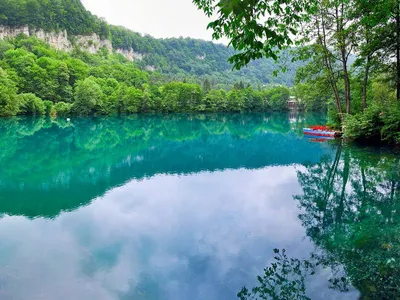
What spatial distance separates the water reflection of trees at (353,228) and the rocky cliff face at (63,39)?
360ft

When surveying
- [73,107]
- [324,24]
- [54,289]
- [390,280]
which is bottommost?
[54,289]

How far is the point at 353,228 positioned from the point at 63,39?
121 meters

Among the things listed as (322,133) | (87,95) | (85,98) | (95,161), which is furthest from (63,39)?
(322,133)

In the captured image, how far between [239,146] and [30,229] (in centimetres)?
1947

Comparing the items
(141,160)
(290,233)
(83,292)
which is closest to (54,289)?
(83,292)

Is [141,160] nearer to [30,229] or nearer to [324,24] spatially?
[30,229]

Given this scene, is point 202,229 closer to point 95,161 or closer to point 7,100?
point 95,161

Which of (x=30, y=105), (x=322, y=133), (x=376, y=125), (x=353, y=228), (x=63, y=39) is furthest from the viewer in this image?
(x=63, y=39)

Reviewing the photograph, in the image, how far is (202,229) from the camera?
8508mm

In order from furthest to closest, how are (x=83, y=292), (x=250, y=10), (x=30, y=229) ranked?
(x=30, y=229)
(x=83, y=292)
(x=250, y=10)

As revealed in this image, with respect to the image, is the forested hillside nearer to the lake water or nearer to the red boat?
the red boat

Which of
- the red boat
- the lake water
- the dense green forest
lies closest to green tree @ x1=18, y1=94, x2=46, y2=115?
the dense green forest

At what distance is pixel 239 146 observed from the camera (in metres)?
26.1

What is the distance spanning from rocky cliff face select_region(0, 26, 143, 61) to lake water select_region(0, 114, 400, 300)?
9962 cm
